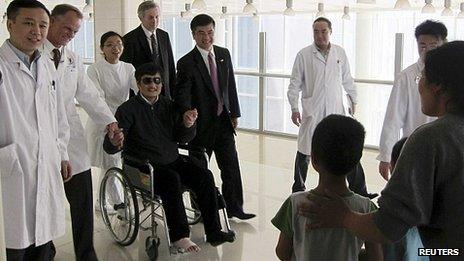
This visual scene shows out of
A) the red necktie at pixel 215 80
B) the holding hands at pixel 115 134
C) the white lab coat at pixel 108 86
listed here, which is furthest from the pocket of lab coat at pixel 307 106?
the holding hands at pixel 115 134

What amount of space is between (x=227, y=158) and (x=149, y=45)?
0.98 metres

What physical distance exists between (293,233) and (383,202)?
0.40 m

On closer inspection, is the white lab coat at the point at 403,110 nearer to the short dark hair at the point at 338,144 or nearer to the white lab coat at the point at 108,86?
the short dark hair at the point at 338,144

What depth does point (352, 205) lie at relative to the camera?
4.47 ft

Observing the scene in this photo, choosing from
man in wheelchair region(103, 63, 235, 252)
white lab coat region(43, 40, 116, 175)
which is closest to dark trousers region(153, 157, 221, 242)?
A: man in wheelchair region(103, 63, 235, 252)

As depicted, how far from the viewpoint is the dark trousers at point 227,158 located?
3.56m

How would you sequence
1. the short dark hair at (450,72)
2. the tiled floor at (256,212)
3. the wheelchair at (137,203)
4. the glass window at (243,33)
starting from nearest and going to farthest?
the short dark hair at (450,72) < the wheelchair at (137,203) < the tiled floor at (256,212) < the glass window at (243,33)

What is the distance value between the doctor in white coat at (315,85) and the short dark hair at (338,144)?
269cm

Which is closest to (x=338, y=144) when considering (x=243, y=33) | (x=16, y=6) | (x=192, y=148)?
(x=16, y=6)

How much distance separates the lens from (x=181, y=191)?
2.99 m

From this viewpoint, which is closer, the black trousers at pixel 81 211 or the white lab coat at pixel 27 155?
the white lab coat at pixel 27 155

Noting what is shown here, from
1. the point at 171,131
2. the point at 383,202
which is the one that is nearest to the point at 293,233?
the point at 383,202

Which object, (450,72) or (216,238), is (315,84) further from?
(450,72)

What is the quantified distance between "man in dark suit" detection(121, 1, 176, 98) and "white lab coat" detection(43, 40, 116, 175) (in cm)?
90
